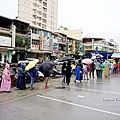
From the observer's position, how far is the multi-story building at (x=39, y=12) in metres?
63.9

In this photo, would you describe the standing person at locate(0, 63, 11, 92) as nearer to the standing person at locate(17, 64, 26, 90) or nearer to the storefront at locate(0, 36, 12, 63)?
the standing person at locate(17, 64, 26, 90)

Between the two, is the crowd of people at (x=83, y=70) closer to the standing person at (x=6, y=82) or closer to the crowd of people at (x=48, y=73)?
the crowd of people at (x=48, y=73)

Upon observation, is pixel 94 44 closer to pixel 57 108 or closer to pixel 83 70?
pixel 83 70

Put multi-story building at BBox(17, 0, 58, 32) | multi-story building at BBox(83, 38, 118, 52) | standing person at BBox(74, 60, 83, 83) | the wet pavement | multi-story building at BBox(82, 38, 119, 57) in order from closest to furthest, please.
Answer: the wet pavement → standing person at BBox(74, 60, 83, 83) → multi-story building at BBox(17, 0, 58, 32) → multi-story building at BBox(82, 38, 119, 57) → multi-story building at BBox(83, 38, 118, 52)

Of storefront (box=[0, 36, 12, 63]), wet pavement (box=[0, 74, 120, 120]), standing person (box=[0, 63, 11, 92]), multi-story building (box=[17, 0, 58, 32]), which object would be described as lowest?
wet pavement (box=[0, 74, 120, 120])

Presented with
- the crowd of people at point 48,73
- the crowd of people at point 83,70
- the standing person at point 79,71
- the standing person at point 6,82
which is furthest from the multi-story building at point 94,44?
the standing person at point 6,82

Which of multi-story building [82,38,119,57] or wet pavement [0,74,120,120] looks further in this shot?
multi-story building [82,38,119,57]


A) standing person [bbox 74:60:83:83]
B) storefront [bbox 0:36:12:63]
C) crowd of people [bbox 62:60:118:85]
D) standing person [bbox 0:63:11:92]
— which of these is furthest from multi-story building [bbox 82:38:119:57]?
standing person [bbox 0:63:11:92]

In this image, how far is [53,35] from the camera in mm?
50219

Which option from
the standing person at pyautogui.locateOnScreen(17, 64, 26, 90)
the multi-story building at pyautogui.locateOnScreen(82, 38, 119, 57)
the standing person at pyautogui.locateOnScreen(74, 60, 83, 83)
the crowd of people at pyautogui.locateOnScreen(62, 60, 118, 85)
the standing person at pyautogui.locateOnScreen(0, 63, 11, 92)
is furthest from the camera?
the multi-story building at pyautogui.locateOnScreen(82, 38, 119, 57)

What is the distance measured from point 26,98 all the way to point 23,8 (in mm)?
59408

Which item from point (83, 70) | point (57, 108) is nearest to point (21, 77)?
point (57, 108)

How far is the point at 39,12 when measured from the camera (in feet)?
235

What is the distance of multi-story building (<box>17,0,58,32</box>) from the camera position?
63875mm
